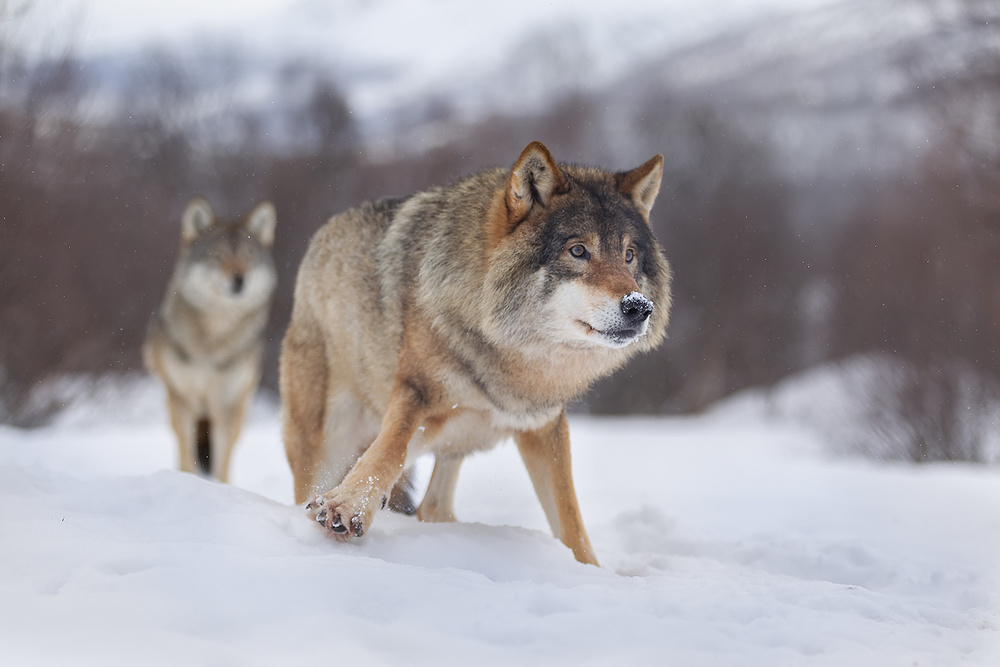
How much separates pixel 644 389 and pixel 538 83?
28.5 feet

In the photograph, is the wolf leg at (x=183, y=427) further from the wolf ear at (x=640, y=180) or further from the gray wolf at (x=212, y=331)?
the wolf ear at (x=640, y=180)

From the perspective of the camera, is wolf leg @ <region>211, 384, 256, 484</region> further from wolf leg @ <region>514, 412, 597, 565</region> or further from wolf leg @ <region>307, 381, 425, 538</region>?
wolf leg @ <region>307, 381, 425, 538</region>

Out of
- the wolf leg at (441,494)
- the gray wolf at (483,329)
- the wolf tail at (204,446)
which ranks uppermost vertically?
the gray wolf at (483,329)

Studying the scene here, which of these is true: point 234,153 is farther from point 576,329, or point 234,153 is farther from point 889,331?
point 576,329

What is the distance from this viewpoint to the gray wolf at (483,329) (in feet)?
11.3

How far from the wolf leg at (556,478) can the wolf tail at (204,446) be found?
4.41 m

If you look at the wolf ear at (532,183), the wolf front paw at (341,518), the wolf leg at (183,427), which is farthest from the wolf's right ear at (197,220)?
the wolf front paw at (341,518)

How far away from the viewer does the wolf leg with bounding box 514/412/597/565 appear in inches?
157

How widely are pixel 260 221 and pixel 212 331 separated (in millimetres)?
1241

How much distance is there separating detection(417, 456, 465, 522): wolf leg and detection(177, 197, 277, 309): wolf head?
439cm

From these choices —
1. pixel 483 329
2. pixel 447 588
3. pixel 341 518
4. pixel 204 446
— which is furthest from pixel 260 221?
pixel 447 588

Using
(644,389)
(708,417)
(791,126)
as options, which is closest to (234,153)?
(644,389)

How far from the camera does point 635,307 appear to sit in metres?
3.23

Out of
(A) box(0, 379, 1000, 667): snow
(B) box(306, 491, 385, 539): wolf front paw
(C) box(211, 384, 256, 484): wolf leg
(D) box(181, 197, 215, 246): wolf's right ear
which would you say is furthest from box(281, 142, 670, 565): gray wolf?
(D) box(181, 197, 215, 246): wolf's right ear
